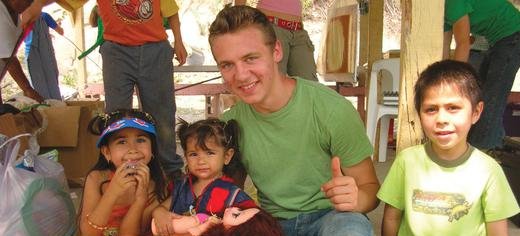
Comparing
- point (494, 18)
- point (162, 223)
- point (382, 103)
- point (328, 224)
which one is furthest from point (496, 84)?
point (162, 223)

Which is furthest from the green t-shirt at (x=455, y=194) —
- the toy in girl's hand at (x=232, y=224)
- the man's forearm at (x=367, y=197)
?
the toy in girl's hand at (x=232, y=224)

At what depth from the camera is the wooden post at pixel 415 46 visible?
1.94m

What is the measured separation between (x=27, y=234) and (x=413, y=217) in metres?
1.67

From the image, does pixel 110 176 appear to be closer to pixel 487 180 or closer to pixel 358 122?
pixel 358 122

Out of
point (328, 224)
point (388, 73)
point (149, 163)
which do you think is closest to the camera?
point (328, 224)

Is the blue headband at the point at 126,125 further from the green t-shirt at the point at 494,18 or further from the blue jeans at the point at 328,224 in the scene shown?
the green t-shirt at the point at 494,18

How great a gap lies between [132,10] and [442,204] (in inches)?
92.2

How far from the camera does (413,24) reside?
1.96m

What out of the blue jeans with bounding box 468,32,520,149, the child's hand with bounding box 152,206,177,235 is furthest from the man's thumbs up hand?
the blue jeans with bounding box 468,32,520,149

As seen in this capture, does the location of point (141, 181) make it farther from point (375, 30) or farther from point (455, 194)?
point (375, 30)

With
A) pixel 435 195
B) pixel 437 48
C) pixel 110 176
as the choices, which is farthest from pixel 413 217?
pixel 110 176

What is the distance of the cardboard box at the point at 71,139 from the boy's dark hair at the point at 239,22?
7.15 ft

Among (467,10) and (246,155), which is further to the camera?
(467,10)

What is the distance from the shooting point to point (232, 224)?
1.81 metres
